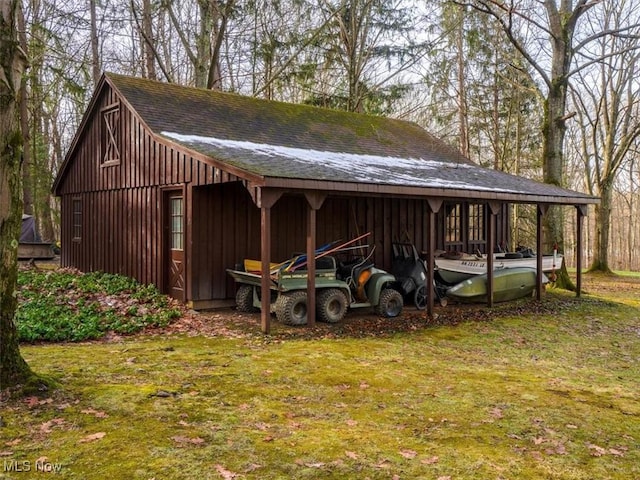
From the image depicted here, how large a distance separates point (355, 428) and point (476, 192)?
710 centimetres

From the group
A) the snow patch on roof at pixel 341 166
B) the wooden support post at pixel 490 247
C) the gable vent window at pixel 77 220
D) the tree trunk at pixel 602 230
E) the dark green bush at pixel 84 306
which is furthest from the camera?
the tree trunk at pixel 602 230

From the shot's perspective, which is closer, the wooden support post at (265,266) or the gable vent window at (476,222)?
the wooden support post at (265,266)

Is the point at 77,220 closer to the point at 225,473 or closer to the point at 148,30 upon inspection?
the point at 148,30

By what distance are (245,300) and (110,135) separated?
5.49m

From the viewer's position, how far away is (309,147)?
12000 mm

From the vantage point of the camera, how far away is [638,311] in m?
11.8

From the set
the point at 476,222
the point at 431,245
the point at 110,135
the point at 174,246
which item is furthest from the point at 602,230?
the point at 110,135

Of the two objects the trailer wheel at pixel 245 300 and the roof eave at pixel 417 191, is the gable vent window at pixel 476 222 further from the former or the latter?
the trailer wheel at pixel 245 300

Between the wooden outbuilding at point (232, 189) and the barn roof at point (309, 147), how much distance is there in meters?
0.04

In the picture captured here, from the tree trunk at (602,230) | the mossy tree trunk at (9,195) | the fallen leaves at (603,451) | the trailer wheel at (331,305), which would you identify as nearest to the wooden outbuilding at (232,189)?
the trailer wheel at (331,305)

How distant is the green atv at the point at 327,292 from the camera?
8.77 meters

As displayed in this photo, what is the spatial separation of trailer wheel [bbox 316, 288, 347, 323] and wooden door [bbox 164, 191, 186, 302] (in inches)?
109

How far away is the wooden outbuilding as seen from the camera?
9.06m

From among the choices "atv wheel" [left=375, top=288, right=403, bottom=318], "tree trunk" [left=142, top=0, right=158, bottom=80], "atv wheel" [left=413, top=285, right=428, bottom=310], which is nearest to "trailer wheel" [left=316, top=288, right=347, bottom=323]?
"atv wheel" [left=375, top=288, right=403, bottom=318]
